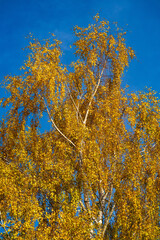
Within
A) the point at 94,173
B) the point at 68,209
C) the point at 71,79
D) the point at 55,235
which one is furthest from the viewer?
the point at 71,79

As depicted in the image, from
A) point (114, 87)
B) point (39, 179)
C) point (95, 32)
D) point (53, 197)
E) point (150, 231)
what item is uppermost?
point (95, 32)

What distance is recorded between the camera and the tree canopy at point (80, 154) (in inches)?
532

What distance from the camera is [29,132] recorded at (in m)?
17.5

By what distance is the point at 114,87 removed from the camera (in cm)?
2017

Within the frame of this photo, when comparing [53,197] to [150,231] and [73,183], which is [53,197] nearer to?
[73,183]

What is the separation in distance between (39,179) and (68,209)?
2238 millimetres

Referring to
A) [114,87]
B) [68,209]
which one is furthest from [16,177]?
[114,87]

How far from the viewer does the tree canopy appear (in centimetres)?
1350

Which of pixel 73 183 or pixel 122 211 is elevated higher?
pixel 73 183

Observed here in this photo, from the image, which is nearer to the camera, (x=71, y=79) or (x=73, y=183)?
(x=73, y=183)

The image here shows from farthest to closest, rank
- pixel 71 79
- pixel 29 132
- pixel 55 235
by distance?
1. pixel 71 79
2. pixel 29 132
3. pixel 55 235

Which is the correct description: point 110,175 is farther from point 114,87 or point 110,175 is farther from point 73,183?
point 114,87

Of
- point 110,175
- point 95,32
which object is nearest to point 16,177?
point 110,175

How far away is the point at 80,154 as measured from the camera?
52.4 feet
